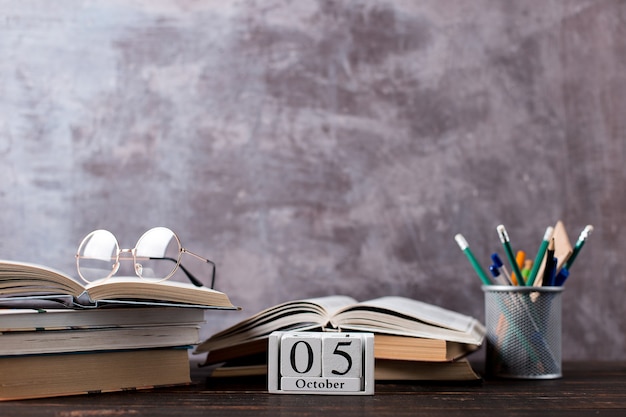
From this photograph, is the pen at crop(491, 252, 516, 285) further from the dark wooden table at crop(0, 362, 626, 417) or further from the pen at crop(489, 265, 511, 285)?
the dark wooden table at crop(0, 362, 626, 417)

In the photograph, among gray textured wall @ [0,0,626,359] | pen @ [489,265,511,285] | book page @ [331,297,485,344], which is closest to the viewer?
book page @ [331,297,485,344]

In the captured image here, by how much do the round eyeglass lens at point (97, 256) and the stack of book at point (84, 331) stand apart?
9cm

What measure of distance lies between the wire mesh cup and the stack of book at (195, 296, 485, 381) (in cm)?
6

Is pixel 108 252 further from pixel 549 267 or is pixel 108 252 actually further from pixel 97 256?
pixel 549 267

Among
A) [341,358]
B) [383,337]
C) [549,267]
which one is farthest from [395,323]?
[549,267]

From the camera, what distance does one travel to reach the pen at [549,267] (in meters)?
1.14

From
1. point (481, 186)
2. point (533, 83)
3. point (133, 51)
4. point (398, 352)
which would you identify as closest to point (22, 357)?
point (398, 352)

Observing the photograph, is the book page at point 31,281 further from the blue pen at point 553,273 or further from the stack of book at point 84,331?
the blue pen at point 553,273

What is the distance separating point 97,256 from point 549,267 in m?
0.72

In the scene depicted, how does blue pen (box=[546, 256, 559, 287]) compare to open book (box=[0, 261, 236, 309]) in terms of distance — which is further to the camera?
blue pen (box=[546, 256, 559, 287])

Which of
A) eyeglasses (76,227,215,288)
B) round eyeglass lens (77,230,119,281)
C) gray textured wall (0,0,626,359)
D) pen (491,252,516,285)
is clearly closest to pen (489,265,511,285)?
pen (491,252,516,285)

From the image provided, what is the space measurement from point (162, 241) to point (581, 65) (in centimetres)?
97

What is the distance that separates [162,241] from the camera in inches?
41.6

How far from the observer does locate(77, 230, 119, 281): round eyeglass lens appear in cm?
104
